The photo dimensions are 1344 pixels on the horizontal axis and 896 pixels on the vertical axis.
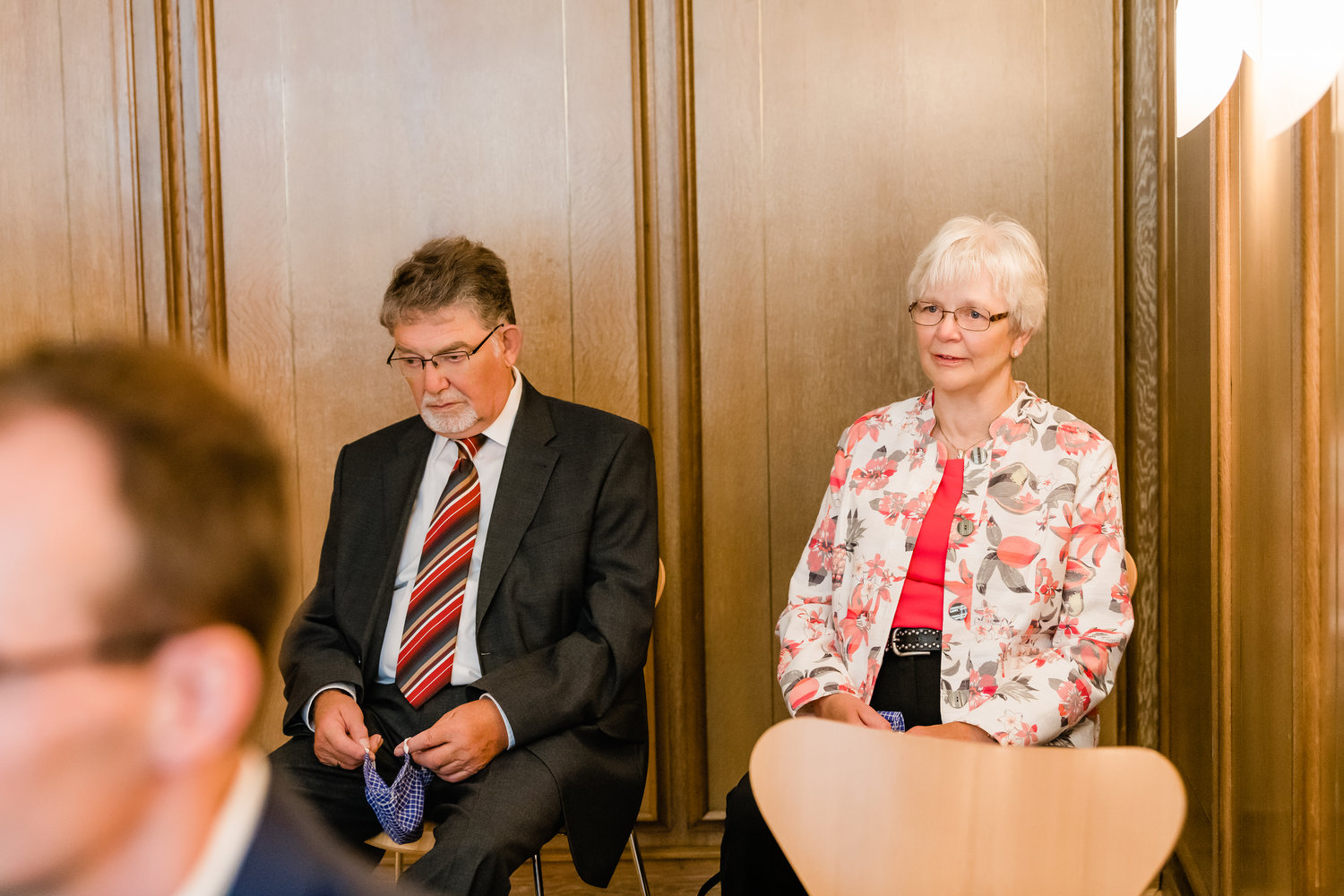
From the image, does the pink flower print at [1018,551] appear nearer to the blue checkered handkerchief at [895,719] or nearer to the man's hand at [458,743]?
the blue checkered handkerchief at [895,719]

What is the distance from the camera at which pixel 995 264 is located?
7.61 feet

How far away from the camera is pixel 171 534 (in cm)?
62

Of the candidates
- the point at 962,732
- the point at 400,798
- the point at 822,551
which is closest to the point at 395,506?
the point at 400,798

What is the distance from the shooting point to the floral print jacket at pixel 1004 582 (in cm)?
211

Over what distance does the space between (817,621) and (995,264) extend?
2.73 feet

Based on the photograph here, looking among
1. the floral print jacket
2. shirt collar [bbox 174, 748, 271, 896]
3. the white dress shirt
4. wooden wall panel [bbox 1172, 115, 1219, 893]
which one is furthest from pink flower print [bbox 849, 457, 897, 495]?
shirt collar [bbox 174, 748, 271, 896]

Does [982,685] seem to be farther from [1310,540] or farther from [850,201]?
[850,201]

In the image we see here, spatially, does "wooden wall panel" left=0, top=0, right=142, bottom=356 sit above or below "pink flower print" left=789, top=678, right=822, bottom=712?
above

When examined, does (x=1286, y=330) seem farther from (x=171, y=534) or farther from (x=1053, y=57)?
(x=171, y=534)

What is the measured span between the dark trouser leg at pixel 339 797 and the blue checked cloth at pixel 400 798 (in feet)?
0.33

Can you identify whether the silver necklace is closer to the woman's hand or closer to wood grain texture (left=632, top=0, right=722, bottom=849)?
the woman's hand

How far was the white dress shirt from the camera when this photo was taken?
2344 millimetres

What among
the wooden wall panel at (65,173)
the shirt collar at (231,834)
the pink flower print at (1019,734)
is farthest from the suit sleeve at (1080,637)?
the wooden wall panel at (65,173)

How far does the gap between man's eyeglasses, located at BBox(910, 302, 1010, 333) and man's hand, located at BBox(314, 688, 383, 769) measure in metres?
1.40
